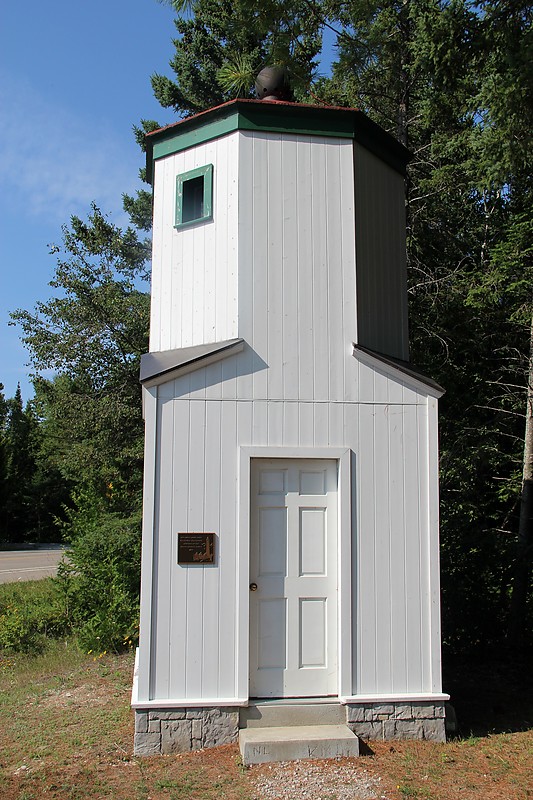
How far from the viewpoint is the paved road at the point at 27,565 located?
18000mm

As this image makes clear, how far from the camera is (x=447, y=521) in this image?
30.7 feet

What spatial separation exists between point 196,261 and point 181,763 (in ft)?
13.9

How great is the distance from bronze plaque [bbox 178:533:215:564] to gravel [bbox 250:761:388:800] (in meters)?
1.57

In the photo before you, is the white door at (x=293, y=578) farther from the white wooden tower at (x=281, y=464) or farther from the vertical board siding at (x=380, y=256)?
the vertical board siding at (x=380, y=256)

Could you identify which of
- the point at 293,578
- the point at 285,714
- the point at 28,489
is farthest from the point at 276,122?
the point at 28,489

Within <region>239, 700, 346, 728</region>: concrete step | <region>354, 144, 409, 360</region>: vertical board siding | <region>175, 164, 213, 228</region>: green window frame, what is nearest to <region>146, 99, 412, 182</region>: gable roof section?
<region>354, 144, 409, 360</region>: vertical board siding

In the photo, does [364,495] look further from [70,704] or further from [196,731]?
[70,704]

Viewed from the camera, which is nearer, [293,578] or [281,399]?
[293,578]

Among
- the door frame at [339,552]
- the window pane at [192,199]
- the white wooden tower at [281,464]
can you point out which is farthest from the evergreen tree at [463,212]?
the door frame at [339,552]

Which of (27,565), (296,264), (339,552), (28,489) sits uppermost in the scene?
(296,264)

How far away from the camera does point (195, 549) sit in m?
5.63

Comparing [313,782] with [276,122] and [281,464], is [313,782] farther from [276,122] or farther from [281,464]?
[276,122]

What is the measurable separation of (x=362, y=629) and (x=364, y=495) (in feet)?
3.59

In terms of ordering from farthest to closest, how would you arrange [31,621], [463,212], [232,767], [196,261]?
[463,212] → [31,621] → [196,261] → [232,767]
